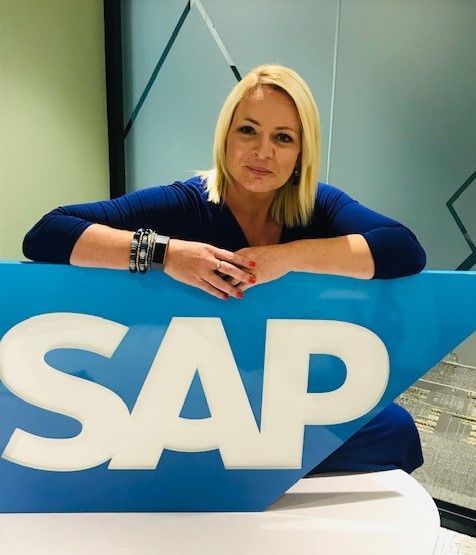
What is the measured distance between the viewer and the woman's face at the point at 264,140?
102 cm

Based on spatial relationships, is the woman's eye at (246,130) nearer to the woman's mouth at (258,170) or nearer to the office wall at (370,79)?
the woman's mouth at (258,170)

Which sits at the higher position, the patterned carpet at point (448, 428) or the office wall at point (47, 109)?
the office wall at point (47, 109)

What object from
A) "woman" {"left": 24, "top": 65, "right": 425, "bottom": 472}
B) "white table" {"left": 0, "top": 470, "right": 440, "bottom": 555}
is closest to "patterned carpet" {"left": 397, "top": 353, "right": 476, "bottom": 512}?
"woman" {"left": 24, "top": 65, "right": 425, "bottom": 472}

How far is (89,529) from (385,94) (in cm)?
193

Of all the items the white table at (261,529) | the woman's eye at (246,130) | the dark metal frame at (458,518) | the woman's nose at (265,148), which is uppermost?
the woman's eye at (246,130)

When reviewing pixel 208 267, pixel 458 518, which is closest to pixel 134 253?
pixel 208 267

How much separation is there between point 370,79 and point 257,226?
136 cm

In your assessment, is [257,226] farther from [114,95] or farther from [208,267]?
[114,95]

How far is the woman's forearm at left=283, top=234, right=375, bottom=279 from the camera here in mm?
902

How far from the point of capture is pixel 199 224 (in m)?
1.09

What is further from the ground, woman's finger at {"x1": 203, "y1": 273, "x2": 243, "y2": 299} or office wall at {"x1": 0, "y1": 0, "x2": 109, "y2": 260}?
office wall at {"x1": 0, "y1": 0, "x2": 109, "y2": 260}

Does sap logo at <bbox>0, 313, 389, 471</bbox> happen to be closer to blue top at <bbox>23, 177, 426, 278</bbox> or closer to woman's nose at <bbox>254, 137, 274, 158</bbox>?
blue top at <bbox>23, 177, 426, 278</bbox>

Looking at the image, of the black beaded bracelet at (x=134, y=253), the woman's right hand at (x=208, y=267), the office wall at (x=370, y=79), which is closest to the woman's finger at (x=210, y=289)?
the woman's right hand at (x=208, y=267)

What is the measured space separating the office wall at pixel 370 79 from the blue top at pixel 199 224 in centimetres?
117
